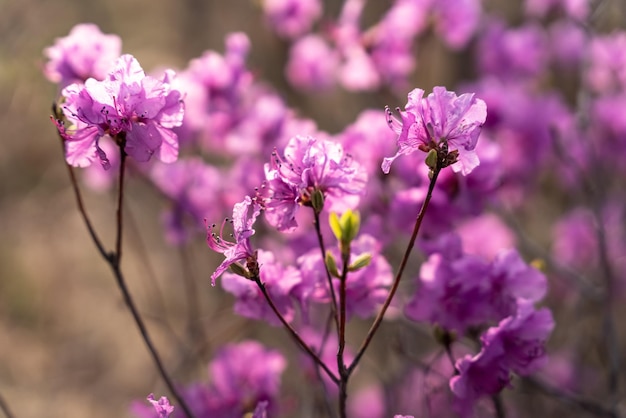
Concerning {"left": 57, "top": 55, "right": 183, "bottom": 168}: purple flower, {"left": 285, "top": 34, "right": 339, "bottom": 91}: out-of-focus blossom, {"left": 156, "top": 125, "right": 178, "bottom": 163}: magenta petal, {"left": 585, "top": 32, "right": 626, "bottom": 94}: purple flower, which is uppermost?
{"left": 285, "top": 34, "right": 339, "bottom": 91}: out-of-focus blossom

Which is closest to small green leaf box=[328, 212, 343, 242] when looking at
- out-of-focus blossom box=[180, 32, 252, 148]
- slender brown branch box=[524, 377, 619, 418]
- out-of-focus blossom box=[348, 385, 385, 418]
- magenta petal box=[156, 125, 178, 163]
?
magenta petal box=[156, 125, 178, 163]

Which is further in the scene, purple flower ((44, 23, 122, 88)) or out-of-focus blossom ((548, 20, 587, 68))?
out-of-focus blossom ((548, 20, 587, 68))

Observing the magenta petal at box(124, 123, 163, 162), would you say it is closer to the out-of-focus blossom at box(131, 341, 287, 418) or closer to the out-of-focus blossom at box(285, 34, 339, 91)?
the out-of-focus blossom at box(131, 341, 287, 418)

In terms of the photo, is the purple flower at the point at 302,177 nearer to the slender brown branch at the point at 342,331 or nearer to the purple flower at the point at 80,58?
the slender brown branch at the point at 342,331

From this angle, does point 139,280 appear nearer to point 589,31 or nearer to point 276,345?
point 276,345

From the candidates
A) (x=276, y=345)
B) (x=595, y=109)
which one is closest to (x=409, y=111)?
(x=595, y=109)

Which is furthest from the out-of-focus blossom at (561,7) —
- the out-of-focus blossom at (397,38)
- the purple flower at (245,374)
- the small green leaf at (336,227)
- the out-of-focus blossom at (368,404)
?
the small green leaf at (336,227)
